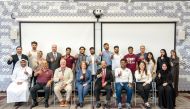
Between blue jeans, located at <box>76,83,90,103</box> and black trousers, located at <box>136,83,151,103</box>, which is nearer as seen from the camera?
black trousers, located at <box>136,83,151,103</box>

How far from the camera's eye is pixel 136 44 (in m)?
8.30

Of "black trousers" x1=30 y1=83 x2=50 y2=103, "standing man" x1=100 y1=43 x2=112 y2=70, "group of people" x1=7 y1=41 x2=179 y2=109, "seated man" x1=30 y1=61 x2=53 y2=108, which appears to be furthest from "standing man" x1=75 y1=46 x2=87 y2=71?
"black trousers" x1=30 y1=83 x2=50 y2=103

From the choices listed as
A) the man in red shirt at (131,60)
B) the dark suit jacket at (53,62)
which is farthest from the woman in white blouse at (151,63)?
the dark suit jacket at (53,62)

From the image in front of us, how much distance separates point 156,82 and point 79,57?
6.47 ft

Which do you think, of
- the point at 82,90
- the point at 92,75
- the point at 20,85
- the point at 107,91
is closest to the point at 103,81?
the point at 107,91

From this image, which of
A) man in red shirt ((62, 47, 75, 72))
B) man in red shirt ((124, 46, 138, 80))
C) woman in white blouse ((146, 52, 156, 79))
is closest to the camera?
woman in white blouse ((146, 52, 156, 79))

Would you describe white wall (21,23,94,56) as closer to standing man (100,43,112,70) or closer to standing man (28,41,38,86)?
standing man (28,41,38,86)

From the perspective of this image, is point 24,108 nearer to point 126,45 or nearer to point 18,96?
point 18,96

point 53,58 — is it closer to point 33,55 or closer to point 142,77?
point 33,55

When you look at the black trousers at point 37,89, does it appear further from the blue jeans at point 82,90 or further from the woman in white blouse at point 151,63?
the woman in white blouse at point 151,63

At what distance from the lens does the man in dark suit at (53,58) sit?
7.62 m

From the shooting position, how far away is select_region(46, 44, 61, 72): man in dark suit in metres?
7.62

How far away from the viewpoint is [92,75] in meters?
7.61

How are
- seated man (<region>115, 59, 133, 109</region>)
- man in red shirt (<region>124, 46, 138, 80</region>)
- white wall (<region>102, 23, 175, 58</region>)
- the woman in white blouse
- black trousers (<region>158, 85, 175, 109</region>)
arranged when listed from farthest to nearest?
white wall (<region>102, 23, 175, 58</region>)
man in red shirt (<region>124, 46, 138, 80</region>)
the woman in white blouse
seated man (<region>115, 59, 133, 109</region>)
black trousers (<region>158, 85, 175, 109</region>)
